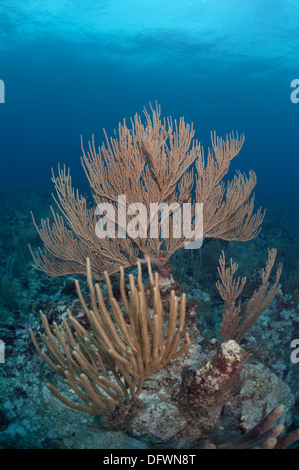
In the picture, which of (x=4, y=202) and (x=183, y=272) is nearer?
(x=183, y=272)

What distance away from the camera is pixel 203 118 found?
237 feet

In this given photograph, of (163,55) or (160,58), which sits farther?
(160,58)

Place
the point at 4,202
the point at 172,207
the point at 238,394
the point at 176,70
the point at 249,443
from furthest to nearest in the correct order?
the point at 176,70
the point at 4,202
the point at 172,207
the point at 238,394
the point at 249,443

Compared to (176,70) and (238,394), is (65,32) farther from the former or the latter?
(238,394)

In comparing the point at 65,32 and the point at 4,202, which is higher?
Result: the point at 65,32

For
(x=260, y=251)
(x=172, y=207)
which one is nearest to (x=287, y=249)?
(x=260, y=251)

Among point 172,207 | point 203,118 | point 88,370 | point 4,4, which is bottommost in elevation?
point 88,370

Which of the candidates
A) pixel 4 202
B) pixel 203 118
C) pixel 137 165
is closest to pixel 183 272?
pixel 137 165

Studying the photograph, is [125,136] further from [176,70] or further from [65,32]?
[176,70]

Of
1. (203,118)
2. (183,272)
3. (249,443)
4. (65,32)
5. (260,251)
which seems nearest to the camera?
(249,443)

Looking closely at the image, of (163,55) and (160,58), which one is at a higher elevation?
(160,58)

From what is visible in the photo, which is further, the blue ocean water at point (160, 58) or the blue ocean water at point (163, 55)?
the blue ocean water at point (163, 55)

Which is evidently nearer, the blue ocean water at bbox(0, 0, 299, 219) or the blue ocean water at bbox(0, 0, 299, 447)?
the blue ocean water at bbox(0, 0, 299, 447)

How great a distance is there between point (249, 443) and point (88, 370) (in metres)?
1.52
